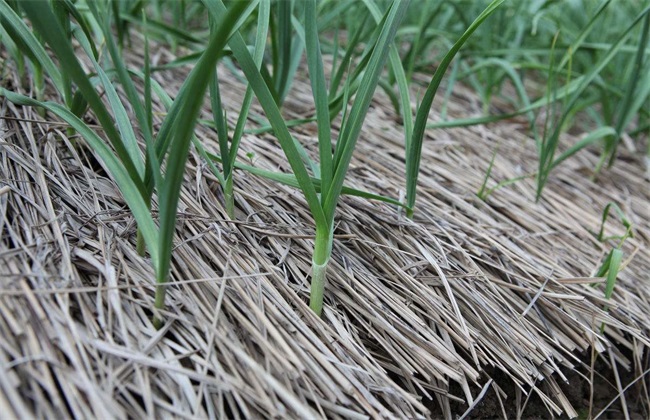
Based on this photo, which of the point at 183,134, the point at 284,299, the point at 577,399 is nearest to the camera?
the point at 183,134

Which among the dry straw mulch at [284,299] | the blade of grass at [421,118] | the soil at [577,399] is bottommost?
the soil at [577,399]

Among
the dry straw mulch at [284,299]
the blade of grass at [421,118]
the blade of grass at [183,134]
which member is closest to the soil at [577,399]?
the dry straw mulch at [284,299]

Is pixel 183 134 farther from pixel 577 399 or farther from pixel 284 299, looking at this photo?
pixel 577 399

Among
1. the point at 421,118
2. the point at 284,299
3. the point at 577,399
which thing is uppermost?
the point at 421,118

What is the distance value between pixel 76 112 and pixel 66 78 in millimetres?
62

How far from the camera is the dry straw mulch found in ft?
2.24

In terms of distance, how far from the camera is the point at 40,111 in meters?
1.08

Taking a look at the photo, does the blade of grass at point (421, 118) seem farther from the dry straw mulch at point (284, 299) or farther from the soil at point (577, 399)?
the soil at point (577, 399)

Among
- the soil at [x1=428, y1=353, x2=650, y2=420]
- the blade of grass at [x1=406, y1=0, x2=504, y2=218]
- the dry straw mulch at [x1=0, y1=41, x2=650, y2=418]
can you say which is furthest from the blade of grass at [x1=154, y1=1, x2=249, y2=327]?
the soil at [x1=428, y1=353, x2=650, y2=420]

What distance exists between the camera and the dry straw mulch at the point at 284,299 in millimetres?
682

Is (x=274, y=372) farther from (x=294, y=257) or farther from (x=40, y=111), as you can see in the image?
(x=40, y=111)

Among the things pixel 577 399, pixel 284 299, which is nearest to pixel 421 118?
pixel 284 299

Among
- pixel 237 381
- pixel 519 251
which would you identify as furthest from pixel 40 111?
pixel 519 251

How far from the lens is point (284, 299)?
852 millimetres
